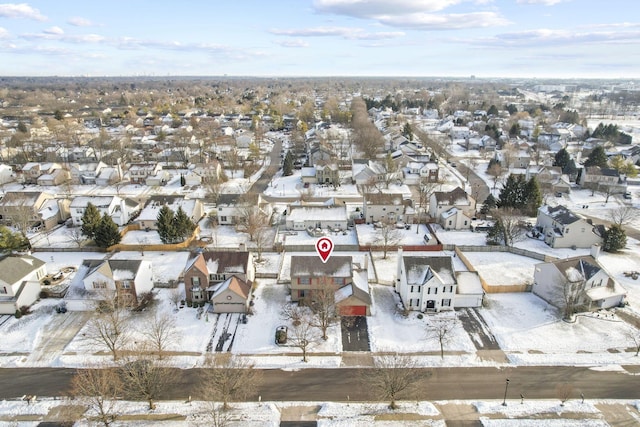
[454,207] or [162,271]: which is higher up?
[454,207]

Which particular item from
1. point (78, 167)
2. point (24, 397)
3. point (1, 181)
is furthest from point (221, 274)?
point (1, 181)

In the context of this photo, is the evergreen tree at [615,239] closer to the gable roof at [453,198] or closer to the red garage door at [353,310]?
the gable roof at [453,198]

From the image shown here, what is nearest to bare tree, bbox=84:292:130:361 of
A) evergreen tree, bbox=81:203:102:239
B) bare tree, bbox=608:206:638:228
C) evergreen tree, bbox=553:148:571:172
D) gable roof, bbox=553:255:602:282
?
evergreen tree, bbox=81:203:102:239

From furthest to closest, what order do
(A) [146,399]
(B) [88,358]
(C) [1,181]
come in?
1. (C) [1,181]
2. (B) [88,358]
3. (A) [146,399]

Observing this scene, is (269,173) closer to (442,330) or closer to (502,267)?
(502,267)

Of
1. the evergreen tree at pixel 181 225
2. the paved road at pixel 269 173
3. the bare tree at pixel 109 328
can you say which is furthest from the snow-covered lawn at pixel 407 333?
the paved road at pixel 269 173

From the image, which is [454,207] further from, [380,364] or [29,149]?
[29,149]
